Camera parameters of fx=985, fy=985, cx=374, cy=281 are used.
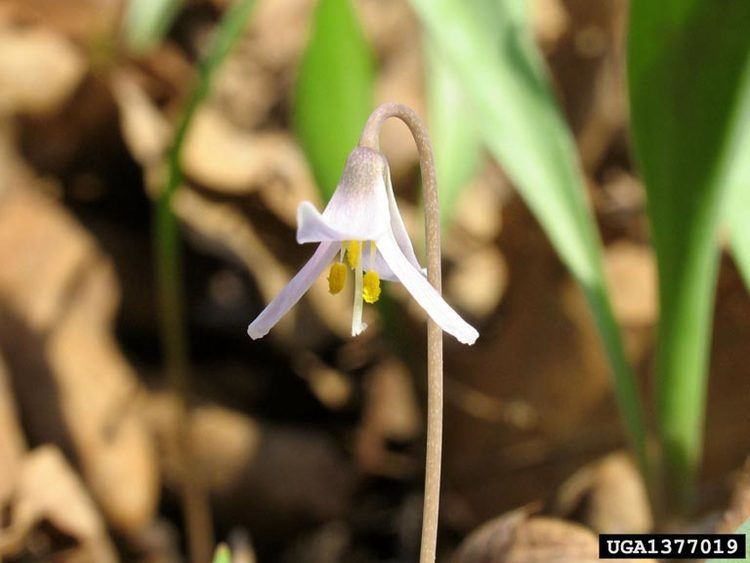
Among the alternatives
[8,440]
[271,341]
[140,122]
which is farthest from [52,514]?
[140,122]

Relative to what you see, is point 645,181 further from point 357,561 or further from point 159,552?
point 159,552

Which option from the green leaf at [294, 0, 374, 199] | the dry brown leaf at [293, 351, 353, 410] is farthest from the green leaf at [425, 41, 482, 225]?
the dry brown leaf at [293, 351, 353, 410]

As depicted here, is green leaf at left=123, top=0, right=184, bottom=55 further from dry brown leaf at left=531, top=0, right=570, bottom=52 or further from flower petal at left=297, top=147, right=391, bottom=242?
dry brown leaf at left=531, top=0, right=570, bottom=52

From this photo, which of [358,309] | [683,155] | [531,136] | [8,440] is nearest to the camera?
[358,309]

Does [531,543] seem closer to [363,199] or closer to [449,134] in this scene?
[363,199]

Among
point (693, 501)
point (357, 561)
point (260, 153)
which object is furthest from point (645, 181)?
point (260, 153)

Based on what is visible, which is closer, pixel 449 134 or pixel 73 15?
pixel 449 134

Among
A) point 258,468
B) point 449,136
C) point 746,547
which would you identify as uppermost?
point 449,136
